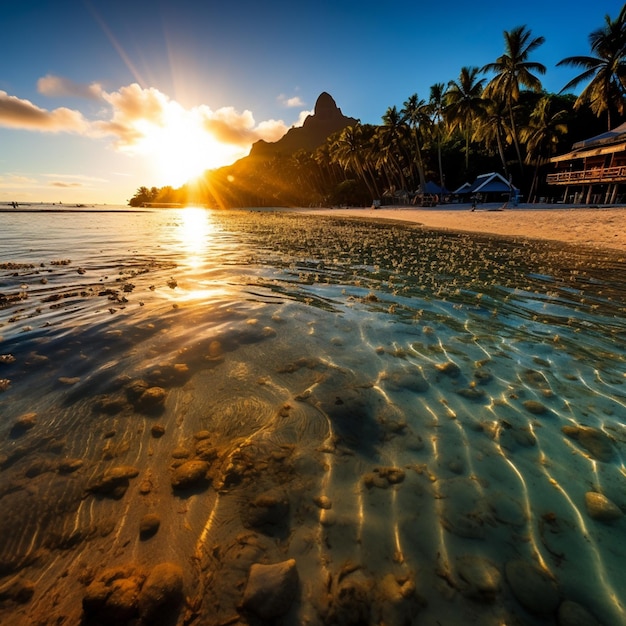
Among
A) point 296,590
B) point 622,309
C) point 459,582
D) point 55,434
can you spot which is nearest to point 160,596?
point 296,590

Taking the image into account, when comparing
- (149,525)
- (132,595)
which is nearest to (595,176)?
(149,525)

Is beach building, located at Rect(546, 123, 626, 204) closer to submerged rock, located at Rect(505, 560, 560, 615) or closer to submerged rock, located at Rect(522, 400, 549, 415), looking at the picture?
submerged rock, located at Rect(522, 400, 549, 415)

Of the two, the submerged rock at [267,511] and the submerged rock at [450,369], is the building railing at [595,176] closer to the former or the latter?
the submerged rock at [450,369]

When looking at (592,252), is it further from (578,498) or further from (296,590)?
(296,590)

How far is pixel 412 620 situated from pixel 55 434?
3212 mm

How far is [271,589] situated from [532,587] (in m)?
1.49

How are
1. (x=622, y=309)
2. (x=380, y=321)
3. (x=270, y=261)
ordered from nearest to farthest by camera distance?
(x=380, y=321) → (x=622, y=309) → (x=270, y=261)

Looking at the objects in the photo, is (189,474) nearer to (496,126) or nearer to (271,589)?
(271,589)

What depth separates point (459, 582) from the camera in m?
1.87

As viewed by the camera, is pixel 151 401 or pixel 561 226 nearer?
pixel 151 401

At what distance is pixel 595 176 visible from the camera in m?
36.2

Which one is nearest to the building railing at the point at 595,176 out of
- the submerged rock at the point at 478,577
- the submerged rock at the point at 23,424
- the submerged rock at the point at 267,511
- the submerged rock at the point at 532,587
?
the submerged rock at the point at 532,587

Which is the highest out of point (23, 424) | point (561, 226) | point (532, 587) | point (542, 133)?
point (542, 133)

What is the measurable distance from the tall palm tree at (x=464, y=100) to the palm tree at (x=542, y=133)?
339 inches
